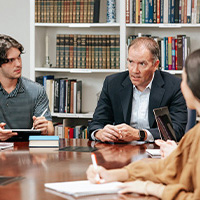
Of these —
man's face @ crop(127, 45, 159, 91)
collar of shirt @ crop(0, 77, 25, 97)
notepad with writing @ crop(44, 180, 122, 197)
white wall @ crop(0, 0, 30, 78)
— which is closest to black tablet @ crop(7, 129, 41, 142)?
collar of shirt @ crop(0, 77, 25, 97)

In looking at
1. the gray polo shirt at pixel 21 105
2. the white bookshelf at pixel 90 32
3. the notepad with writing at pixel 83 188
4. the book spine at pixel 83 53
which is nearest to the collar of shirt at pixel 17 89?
the gray polo shirt at pixel 21 105

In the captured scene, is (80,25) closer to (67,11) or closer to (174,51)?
(67,11)

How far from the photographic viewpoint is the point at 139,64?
119 inches

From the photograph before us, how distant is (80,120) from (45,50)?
0.78 metres

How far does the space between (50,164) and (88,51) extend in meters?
2.39

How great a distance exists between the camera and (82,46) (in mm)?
4414

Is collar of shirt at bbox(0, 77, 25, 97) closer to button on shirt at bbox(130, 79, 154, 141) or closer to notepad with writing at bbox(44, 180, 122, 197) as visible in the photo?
button on shirt at bbox(130, 79, 154, 141)

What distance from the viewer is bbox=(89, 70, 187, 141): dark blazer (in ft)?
9.87

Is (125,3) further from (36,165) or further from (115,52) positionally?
(36,165)

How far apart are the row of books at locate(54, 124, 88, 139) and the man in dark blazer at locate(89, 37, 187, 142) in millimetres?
1247

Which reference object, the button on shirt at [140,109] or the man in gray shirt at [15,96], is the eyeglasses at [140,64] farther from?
the man in gray shirt at [15,96]

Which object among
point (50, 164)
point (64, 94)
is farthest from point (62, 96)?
point (50, 164)

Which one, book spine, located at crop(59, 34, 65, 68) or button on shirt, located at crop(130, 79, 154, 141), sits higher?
book spine, located at crop(59, 34, 65, 68)

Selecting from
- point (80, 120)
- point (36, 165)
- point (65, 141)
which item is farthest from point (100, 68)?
point (36, 165)
